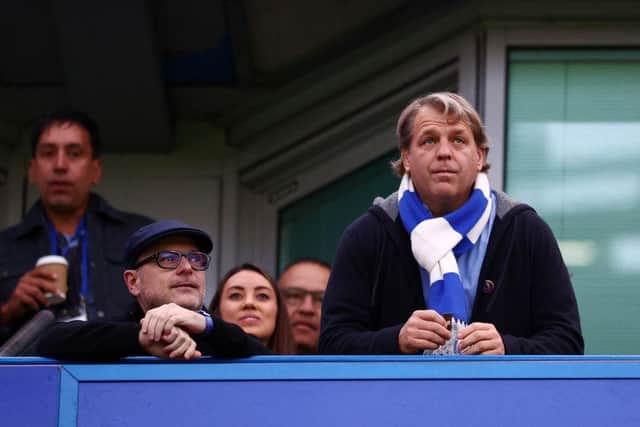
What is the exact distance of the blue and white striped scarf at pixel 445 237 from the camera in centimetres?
609

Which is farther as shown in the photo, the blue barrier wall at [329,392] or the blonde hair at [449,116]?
the blonde hair at [449,116]

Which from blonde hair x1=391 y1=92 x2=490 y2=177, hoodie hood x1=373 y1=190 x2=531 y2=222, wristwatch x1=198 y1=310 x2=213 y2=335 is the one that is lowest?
wristwatch x1=198 y1=310 x2=213 y2=335

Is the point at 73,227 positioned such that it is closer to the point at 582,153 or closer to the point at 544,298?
the point at 582,153

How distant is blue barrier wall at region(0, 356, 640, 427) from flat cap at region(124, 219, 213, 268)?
1.74 feet

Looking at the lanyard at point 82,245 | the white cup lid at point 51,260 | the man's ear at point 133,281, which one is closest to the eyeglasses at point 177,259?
the man's ear at point 133,281

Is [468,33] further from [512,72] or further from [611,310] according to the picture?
[611,310]

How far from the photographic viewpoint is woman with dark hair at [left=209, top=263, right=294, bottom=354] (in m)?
7.33

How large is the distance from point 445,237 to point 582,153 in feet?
9.39

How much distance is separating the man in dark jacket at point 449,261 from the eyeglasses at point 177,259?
44 centimetres

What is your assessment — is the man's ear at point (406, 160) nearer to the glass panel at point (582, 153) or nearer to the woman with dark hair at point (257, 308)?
the woman with dark hair at point (257, 308)

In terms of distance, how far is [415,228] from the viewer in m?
6.25

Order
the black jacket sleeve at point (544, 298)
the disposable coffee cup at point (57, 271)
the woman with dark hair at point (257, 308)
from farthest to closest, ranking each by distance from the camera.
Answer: the disposable coffee cup at point (57, 271) → the woman with dark hair at point (257, 308) → the black jacket sleeve at point (544, 298)

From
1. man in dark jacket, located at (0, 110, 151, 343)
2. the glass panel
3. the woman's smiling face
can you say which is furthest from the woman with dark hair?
the glass panel

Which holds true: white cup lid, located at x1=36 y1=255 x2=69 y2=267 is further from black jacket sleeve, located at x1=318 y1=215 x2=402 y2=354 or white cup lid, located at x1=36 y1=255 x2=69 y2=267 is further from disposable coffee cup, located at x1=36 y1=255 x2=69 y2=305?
black jacket sleeve, located at x1=318 y1=215 x2=402 y2=354
